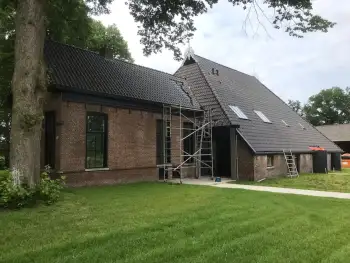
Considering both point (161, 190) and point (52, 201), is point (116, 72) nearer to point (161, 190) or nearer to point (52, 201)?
point (161, 190)

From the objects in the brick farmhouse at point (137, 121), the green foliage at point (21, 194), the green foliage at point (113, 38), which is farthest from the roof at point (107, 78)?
the green foliage at point (113, 38)

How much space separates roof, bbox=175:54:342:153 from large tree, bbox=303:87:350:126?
46612mm

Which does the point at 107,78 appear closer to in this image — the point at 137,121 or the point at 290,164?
the point at 137,121

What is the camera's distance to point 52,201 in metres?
8.60

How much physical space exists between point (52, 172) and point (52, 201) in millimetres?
3817

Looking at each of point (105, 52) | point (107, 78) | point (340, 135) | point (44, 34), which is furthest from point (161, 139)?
point (340, 135)

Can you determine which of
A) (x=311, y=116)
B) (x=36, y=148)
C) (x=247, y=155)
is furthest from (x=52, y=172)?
(x=311, y=116)

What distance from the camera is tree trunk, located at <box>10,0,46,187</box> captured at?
8.56m

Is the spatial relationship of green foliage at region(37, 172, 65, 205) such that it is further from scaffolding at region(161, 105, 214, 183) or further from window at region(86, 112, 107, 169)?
scaffolding at region(161, 105, 214, 183)

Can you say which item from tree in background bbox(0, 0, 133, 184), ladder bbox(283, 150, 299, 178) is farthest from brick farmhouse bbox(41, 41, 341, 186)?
tree in background bbox(0, 0, 133, 184)

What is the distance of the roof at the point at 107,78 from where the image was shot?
42.5 feet

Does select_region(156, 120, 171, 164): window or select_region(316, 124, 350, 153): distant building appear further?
select_region(316, 124, 350, 153): distant building

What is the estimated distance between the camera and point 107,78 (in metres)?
14.8

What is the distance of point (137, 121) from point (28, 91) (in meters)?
6.70
